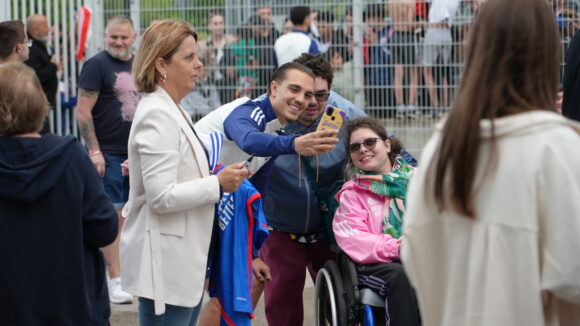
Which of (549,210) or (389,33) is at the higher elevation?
(389,33)

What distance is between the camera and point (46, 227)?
3.46 meters

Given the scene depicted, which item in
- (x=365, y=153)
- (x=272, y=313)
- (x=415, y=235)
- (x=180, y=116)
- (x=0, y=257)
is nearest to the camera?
(x=415, y=235)

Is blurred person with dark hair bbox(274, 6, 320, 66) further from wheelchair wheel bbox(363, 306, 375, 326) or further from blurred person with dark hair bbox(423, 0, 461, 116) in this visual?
wheelchair wheel bbox(363, 306, 375, 326)

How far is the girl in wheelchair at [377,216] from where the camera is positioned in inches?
189

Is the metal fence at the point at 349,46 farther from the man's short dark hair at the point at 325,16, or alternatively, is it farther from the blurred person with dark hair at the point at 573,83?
the blurred person with dark hair at the point at 573,83

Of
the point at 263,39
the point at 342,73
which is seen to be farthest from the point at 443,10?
the point at 263,39

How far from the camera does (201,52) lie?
36.3 feet

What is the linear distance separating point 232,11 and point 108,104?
389 centimetres

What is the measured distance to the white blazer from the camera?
3932 millimetres

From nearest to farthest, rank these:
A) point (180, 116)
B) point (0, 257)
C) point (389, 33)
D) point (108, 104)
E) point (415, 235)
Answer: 1. point (415, 235)
2. point (0, 257)
3. point (180, 116)
4. point (108, 104)
5. point (389, 33)

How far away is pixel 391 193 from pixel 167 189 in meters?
1.60

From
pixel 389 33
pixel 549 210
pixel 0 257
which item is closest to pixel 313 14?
pixel 389 33

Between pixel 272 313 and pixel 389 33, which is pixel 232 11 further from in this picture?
pixel 272 313

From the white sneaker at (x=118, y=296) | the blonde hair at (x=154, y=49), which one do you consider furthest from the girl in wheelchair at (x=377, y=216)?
the white sneaker at (x=118, y=296)
